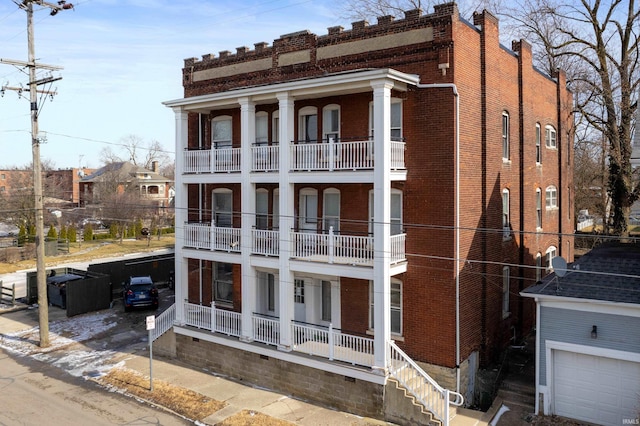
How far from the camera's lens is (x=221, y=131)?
19.7 m

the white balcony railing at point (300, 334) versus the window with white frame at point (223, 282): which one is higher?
the window with white frame at point (223, 282)

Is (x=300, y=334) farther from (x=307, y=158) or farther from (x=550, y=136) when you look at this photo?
(x=550, y=136)

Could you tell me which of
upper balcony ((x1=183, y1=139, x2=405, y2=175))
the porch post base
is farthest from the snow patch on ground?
upper balcony ((x1=183, y1=139, x2=405, y2=175))

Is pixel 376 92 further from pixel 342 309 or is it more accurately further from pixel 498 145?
pixel 342 309

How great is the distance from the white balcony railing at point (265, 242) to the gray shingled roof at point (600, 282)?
725 centimetres

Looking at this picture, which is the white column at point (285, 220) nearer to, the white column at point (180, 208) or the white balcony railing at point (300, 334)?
the white balcony railing at point (300, 334)

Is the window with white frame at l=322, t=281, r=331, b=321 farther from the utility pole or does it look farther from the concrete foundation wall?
the utility pole

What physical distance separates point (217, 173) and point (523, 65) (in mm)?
11915

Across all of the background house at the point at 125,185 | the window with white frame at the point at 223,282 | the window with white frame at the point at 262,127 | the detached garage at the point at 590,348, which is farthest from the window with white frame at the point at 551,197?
the background house at the point at 125,185

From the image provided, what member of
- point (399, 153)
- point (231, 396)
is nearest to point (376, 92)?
point (399, 153)

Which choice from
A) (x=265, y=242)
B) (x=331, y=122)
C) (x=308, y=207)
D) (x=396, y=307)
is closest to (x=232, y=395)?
(x=265, y=242)

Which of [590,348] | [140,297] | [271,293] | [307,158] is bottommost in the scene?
[140,297]

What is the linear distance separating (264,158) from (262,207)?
2.47 meters

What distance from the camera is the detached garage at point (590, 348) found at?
486 inches
